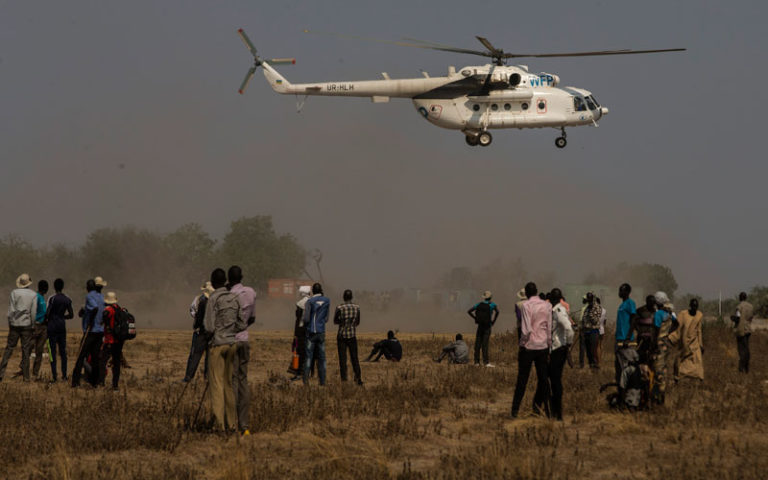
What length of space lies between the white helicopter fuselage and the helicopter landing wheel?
0.21 m

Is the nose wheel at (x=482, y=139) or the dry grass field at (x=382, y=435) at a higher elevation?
the nose wheel at (x=482, y=139)

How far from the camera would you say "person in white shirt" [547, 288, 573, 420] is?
1177 centimetres

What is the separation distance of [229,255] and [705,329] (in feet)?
233

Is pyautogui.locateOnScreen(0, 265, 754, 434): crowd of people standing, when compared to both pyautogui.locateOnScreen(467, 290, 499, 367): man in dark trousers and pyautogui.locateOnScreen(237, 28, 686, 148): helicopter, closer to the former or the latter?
pyautogui.locateOnScreen(467, 290, 499, 367): man in dark trousers

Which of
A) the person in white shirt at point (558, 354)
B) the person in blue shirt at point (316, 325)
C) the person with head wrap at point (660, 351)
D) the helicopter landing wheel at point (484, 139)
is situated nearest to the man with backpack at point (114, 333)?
the person in blue shirt at point (316, 325)

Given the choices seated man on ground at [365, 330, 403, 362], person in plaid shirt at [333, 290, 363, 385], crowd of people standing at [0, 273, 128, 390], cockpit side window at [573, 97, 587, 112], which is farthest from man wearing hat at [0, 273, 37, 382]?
cockpit side window at [573, 97, 587, 112]

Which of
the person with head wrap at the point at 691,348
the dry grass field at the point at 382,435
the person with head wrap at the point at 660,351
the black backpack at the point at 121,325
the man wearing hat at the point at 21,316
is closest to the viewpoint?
the dry grass field at the point at 382,435

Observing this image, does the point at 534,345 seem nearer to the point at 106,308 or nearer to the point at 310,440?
the point at 310,440

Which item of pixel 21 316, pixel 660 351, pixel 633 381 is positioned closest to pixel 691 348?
pixel 660 351

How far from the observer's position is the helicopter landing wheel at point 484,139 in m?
32.3

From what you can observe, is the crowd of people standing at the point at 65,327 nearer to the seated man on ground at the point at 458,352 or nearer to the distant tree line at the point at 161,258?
the seated man on ground at the point at 458,352

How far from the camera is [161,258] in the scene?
91.1 m

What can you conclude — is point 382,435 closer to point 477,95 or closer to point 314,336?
point 314,336

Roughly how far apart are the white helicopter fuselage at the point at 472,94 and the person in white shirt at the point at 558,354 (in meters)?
20.6
